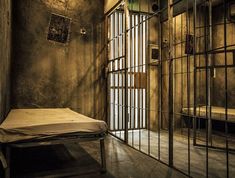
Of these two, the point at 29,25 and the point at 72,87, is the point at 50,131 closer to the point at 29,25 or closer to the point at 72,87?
the point at 72,87

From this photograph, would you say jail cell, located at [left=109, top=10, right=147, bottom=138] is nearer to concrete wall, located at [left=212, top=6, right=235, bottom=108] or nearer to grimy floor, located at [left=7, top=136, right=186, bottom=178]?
grimy floor, located at [left=7, top=136, right=186, bottom=178]

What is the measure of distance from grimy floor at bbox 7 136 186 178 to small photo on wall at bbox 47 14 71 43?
2.35m

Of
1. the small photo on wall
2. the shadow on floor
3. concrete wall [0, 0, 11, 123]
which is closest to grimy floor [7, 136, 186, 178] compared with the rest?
the shadow on floor

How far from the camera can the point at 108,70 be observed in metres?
4.92

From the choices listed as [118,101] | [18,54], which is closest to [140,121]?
[118,101]

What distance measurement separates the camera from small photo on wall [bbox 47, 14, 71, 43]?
15.0ft

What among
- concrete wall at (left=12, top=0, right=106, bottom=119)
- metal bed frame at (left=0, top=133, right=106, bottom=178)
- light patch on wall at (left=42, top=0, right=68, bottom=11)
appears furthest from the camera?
light patch on wall at (left=42, top=0, right=68, bottom=11)

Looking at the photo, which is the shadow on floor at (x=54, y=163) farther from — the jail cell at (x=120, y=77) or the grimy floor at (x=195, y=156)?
the jail cell at (x=120, y=77)

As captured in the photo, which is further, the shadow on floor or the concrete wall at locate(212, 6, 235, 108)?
the concrete wall at locate(212, 6, 235, 108)

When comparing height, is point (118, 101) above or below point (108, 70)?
below

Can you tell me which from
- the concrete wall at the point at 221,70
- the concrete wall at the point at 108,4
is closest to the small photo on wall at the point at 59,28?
the concrete wall at the point at 108,4

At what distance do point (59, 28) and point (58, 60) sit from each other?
28.2 inches

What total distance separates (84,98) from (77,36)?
1.45m

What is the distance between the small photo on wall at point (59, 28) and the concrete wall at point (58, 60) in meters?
0.09
